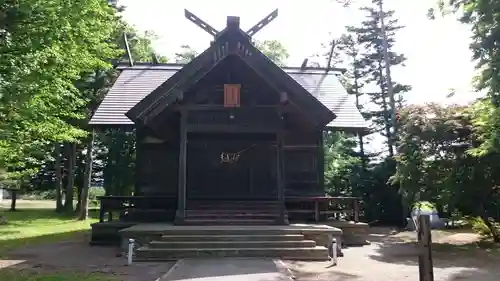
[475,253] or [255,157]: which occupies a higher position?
[255,157]

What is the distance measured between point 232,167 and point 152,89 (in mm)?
5034

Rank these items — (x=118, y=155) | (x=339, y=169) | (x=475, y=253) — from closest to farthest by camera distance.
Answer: (x=475, y=253)
(x=339, y=169)
(x=118, y=155)

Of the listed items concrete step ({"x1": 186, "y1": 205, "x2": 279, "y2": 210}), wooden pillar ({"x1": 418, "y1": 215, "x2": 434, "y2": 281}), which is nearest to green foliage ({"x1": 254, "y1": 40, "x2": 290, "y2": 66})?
concrete step ({"x1": 186, "y1": 205, "x2": 279, "y2": 210})

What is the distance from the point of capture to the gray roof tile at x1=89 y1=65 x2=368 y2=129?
15852mm

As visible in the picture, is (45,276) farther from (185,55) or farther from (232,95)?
(185,55)

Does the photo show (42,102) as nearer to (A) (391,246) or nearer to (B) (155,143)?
(B) (155,143)

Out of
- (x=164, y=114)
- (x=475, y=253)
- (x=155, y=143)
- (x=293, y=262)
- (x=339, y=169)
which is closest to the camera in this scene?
(x=293, y=262)

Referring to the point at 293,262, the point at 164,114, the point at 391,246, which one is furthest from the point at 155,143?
the point at 391,246

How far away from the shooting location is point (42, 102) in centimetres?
1117

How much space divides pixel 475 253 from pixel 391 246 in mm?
2472

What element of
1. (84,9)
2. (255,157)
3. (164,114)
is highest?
(84,9)

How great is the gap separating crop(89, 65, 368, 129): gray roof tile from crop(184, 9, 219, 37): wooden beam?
3792 mm

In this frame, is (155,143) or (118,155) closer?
(155,143)

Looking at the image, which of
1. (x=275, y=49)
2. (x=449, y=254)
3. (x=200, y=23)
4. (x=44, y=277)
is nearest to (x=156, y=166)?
(x=200, y=23)
